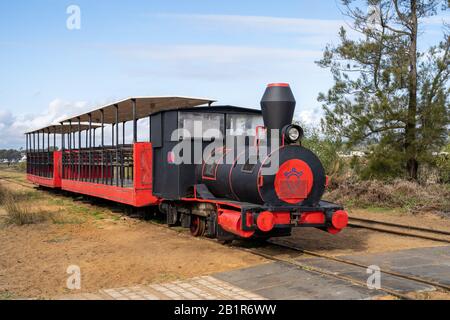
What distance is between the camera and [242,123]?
434 inches

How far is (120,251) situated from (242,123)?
3.99m

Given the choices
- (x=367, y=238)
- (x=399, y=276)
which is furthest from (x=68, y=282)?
(x=367, y=238)

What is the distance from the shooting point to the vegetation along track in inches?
409

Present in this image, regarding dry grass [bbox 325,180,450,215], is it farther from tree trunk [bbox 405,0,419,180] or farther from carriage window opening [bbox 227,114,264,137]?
carriage window opening [bbox 227,114,264,137]

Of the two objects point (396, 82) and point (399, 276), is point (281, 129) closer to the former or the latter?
point (399, 276)

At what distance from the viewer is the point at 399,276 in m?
6.85

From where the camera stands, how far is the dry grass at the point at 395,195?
47.5 feet

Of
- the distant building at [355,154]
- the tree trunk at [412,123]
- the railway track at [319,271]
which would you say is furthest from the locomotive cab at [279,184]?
the distant building at [355,154]

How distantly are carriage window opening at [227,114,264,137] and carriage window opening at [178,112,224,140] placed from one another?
34cm

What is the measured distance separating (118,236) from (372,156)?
10420 millimetres

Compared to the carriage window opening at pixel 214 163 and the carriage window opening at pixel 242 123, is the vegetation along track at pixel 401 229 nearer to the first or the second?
the carriage window opening at pixel 242 123

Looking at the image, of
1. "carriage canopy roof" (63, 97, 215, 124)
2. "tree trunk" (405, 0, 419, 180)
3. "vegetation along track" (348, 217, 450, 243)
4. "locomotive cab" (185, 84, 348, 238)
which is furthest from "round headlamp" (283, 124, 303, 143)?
"tree trunk" (405, 0, 419, 180)

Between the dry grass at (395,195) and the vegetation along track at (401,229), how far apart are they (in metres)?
2.51

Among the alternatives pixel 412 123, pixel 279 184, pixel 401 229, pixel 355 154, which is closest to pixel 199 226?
pixel 279 184
